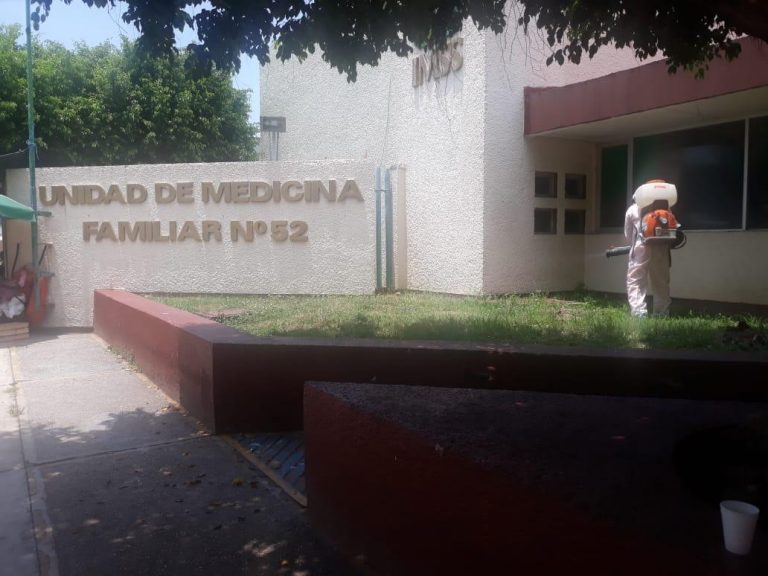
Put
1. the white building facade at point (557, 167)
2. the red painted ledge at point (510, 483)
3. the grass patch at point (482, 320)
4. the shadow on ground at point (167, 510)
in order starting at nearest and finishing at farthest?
the red painted ledge at point (510, 483), the shadow on ground at point (167, 510), the grass patch at point (482, 320), the white building facade at point (557, 167)

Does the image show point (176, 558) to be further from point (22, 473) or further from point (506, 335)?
point (506, 335)

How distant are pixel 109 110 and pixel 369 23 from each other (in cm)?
1576

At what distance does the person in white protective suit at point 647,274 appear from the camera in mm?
7348

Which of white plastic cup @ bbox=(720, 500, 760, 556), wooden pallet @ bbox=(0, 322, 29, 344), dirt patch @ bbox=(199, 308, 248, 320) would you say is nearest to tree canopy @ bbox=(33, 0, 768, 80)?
white plastic cup @ bbox=(720, 500, 760, 556)

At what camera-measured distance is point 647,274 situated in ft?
24.4

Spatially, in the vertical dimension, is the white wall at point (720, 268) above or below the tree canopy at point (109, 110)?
below

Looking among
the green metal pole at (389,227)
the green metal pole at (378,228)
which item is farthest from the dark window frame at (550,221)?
the green metal pole at (378,228)

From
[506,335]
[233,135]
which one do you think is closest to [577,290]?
[506,335]

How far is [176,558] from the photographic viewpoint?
3.62 m

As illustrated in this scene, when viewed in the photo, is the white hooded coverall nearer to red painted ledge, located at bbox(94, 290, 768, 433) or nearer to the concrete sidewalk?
red painted ledge, located at bbox(94, 290, 768, 433)

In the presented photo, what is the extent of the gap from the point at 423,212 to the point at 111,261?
490 cm

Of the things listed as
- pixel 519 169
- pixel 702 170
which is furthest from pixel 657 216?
pixel 519 169

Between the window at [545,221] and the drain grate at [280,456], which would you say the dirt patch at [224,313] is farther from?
the window at [545,221]

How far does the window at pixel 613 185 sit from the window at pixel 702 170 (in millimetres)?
343
